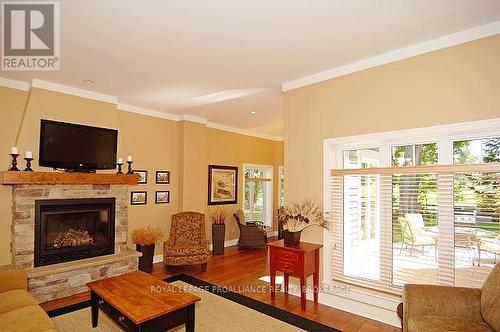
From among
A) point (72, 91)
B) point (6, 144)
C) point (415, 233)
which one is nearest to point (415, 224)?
point (415, 233)

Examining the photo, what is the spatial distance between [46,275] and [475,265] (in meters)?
4.78

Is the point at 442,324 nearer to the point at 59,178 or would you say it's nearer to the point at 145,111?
the point at 59,178

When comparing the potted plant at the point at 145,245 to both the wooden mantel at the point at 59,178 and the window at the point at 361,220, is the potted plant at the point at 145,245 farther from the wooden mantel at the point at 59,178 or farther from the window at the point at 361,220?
the window at the point at 361,220

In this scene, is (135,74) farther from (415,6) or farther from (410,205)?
(410,205)

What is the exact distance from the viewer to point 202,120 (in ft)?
20.5

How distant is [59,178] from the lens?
385 cm

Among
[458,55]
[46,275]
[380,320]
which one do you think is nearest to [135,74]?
[46,275]

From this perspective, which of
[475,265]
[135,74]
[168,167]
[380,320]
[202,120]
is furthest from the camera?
[202,120]

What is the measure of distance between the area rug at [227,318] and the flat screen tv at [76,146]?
190 centimetres

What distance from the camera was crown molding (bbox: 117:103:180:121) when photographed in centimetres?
519

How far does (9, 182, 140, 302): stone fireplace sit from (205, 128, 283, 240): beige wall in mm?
2370

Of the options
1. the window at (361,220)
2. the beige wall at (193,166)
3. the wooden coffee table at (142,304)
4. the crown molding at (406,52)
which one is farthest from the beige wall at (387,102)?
the beige wall at (193,166)

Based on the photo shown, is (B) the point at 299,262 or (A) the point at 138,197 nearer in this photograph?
(B) the point at 299,262

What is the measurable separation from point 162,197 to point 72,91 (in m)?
2.41
